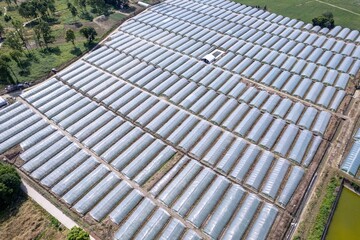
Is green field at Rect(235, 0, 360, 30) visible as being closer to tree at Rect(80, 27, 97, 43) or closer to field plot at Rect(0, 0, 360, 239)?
field plot at Rect(0, 0, 360, 239)

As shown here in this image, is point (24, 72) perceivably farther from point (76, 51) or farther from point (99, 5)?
point (99, 5)

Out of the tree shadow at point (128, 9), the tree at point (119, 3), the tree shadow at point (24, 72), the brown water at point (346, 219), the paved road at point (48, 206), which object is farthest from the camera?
the tree at point (119, 3)

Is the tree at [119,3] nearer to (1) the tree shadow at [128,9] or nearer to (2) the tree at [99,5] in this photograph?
(1) the tree shadow at [128,9]

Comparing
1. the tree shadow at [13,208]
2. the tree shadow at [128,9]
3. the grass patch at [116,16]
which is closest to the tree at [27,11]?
the grass patch at [116,16]

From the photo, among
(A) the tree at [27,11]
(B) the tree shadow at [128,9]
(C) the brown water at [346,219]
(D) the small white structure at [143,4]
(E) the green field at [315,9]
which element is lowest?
(C) the brown water at [346,219]

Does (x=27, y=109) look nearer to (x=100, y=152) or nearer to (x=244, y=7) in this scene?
(x=100, y=152)

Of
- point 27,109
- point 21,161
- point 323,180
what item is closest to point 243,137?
Answer: point 323,180

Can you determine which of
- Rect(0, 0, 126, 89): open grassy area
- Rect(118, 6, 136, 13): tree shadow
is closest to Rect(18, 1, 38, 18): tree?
Rect(0, 0, 126, 89): open grassy area
